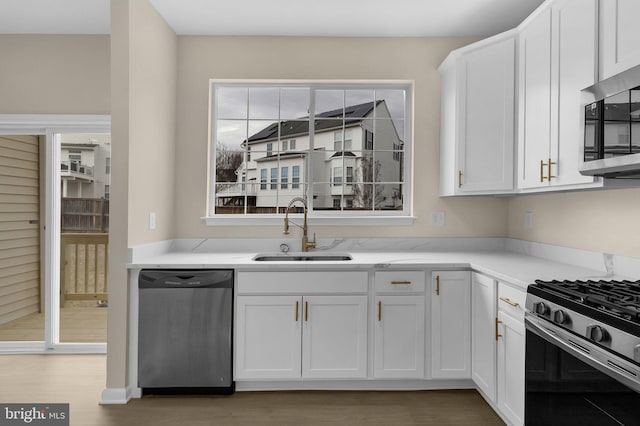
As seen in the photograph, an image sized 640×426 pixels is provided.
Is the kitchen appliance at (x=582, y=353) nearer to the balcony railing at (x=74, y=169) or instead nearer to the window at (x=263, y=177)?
the window at (x=263, y=177)

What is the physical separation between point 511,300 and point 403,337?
808mm

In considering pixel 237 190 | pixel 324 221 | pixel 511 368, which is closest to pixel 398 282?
pixel 511 368

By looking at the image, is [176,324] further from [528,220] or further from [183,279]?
[528,220]

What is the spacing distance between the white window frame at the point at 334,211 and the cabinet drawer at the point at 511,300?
3.97 ft

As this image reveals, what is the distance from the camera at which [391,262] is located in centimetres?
276

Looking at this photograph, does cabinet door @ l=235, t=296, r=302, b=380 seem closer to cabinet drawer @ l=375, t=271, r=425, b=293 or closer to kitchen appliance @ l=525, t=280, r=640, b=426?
cabinet drawer @ l=375, t=271, r=425, b=293

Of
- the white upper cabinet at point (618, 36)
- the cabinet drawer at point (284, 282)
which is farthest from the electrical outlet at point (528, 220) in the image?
the cabinet drawer at point (284, 282)

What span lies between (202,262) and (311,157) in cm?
136

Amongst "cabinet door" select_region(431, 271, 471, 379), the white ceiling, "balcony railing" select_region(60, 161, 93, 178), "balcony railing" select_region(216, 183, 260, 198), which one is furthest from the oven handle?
"balcony railing" select_region(60, 161, 93, 178)

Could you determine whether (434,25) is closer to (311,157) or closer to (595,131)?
(311,157)

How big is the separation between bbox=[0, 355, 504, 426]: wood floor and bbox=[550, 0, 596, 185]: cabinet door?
1.55m

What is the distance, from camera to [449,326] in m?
2.74

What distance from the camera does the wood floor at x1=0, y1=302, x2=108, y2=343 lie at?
3.50 metres

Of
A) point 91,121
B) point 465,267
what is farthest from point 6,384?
point 465,267
